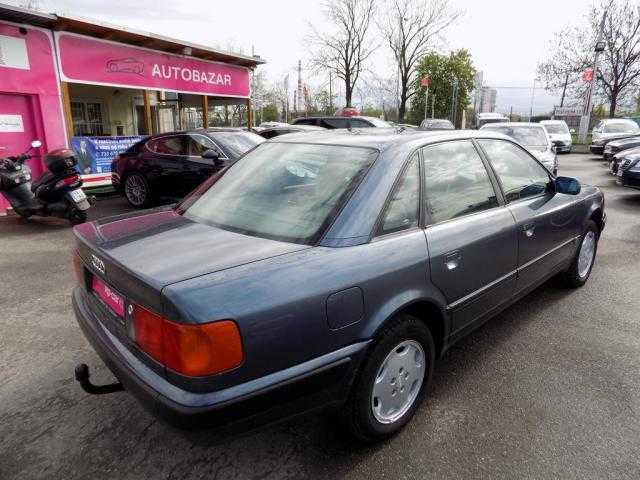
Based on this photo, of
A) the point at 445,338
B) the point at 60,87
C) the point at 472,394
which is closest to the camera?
the point at 445,338

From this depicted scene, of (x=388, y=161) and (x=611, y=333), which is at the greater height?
(x=388, y=161)

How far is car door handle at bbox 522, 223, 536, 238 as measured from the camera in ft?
10.2

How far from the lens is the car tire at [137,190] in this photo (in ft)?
27.3

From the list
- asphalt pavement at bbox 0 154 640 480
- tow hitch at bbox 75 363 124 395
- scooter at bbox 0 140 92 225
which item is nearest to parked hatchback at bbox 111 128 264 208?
scooter at bbox 0 140 92 225

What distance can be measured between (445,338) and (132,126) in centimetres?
1671

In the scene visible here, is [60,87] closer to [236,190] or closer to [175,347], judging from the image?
[236,190]

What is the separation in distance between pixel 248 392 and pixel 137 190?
303 inches

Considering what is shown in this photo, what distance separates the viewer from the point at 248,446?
2297mm

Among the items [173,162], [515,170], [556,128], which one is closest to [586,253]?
[515,170]

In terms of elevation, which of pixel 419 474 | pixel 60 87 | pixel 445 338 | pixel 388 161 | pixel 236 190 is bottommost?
pixel 419 474

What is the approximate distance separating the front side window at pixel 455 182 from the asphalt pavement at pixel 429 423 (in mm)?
1105

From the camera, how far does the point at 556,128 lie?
18.3 meters

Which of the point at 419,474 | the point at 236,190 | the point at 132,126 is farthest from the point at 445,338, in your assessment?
the point at 132,126

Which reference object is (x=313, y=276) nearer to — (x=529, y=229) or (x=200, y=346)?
(x=200, y=346)
